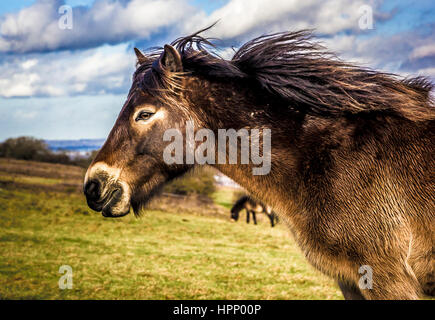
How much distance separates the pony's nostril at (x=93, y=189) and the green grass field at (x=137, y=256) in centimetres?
180

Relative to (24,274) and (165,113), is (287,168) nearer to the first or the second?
(165,113)

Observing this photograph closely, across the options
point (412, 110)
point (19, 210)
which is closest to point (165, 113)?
point (412, 110)

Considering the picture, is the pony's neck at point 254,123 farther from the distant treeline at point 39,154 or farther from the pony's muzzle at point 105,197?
the distant treeline at point 39,154

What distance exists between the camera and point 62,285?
27.1 ft

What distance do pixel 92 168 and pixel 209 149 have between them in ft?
3.43

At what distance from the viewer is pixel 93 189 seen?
320 cm

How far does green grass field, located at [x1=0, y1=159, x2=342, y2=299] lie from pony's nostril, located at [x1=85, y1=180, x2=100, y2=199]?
1799 mm

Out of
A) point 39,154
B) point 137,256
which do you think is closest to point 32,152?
point 39,154

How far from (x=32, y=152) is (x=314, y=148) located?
89.1 feet

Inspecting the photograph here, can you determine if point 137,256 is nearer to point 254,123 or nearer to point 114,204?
point 114,204

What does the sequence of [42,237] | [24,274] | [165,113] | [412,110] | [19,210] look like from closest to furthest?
[412,110] < [165,113] < [24,274] < [42,237] < [19,210]

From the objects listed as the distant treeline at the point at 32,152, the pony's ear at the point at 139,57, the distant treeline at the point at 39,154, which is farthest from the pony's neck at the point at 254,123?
the distant treeline at the point at 32,152

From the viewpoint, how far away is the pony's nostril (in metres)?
3.18

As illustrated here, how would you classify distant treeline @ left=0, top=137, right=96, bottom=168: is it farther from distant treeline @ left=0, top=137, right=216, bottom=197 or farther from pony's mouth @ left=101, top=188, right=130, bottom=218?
pony's mouth @ left=101, top=188, right=130, bottom=218
